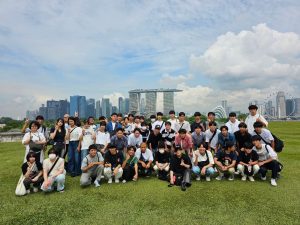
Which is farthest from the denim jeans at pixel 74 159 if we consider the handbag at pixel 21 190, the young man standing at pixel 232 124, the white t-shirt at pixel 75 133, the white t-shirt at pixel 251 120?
the white t-shirt at pixel 251 120

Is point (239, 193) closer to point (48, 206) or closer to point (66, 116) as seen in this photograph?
point (48, 206)

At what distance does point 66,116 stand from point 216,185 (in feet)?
19.1

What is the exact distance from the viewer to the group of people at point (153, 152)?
7.47m

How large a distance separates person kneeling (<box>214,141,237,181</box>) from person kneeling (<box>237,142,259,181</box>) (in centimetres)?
25

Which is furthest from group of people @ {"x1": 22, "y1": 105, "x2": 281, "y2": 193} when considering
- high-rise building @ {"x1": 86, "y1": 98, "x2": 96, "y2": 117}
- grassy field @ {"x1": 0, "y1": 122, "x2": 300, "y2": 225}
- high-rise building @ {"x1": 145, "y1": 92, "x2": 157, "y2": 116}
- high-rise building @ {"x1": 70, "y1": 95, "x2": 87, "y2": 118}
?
high-rise building @ {"x1": 145, "y1": 92, "x2": 157, "y2": 116}

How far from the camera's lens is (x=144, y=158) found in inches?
339

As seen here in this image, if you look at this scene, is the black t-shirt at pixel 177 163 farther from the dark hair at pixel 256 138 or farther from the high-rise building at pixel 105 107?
the high-rise building at pixel 105 107

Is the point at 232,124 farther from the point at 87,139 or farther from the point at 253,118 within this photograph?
the point at 87,139

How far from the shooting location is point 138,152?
8633 millimetres

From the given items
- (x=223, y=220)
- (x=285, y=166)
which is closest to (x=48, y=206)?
(x=223, y=220)

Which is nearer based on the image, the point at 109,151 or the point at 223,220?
the point at 223,220

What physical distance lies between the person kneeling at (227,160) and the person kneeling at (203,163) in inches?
9.5

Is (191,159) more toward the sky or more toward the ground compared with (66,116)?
more toward the ground

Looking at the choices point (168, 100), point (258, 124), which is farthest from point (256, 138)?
point (168, 100)
